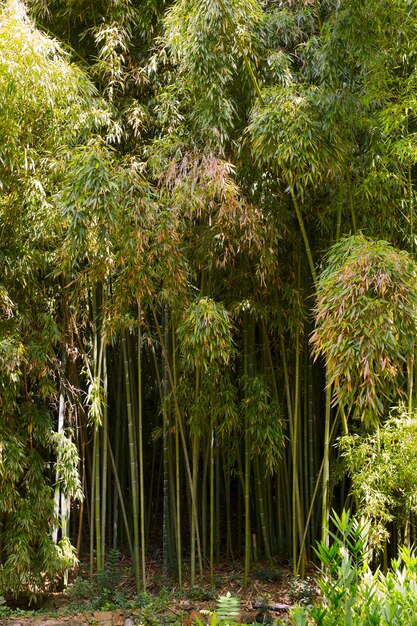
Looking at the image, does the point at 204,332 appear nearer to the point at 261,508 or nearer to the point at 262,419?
the point at 262,419

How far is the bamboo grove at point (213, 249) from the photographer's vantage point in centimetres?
395

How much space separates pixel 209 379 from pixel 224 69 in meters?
2.00

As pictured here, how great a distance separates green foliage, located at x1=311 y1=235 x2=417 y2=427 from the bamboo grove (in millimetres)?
14

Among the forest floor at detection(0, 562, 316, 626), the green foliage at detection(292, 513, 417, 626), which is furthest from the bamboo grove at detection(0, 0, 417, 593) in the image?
the green foliage at detection(292, 513, 417, 626)

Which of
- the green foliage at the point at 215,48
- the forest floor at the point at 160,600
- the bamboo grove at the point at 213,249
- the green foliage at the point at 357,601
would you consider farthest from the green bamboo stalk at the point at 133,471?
the green foliage at the point at 357,601

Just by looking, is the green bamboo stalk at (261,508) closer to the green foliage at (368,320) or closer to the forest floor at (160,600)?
the forest floor at (160,600)

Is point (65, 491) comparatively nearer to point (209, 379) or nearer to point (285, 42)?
point (209, 379)

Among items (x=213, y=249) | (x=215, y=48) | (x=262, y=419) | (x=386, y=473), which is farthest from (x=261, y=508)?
(x=215, y=48)

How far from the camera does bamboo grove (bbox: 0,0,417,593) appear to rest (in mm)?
3945

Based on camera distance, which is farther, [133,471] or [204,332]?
[133,471]

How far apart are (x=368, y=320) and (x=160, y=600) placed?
2.41m

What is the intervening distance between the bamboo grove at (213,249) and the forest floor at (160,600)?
147 millimetres

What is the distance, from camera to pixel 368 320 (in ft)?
11.4

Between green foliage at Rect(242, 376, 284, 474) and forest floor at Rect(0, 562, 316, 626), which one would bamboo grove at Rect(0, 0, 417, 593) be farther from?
forest floor at Rect(0, 562, 316, 626)
